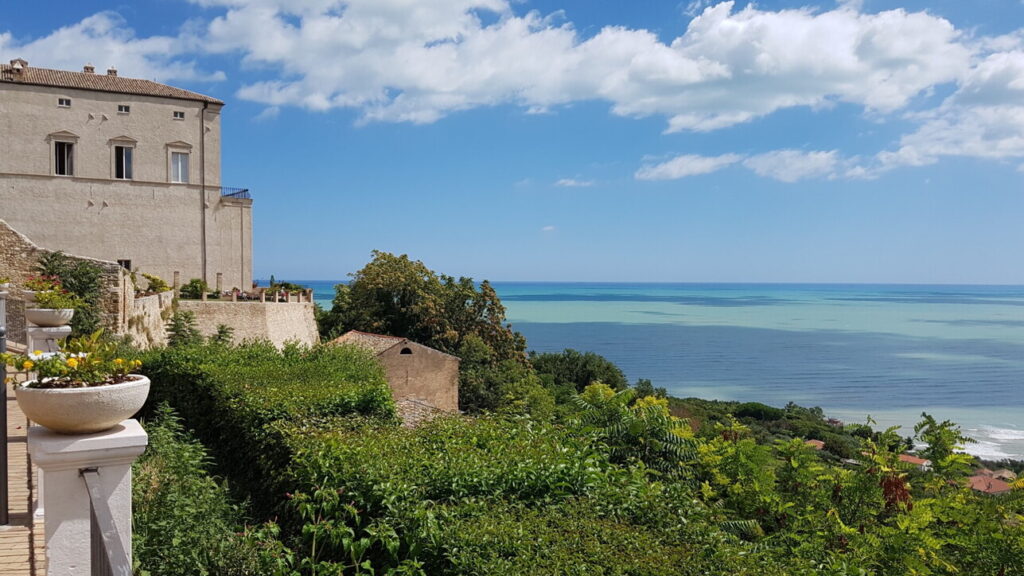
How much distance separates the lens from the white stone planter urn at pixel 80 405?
3.26 metres

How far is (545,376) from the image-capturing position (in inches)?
1918

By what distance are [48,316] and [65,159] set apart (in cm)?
2663

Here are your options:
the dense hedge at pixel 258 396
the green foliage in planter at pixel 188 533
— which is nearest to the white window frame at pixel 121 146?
the dense hedge at pixel 258 396

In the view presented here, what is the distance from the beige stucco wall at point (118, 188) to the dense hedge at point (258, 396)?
22.3 meters

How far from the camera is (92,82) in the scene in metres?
32.5

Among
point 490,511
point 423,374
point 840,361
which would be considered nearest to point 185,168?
point 423,374

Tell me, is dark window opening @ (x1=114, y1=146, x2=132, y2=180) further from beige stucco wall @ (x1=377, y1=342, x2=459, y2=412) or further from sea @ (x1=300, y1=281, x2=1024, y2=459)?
sea @ (x1=300, y1=281, x2=1024, y2=459)

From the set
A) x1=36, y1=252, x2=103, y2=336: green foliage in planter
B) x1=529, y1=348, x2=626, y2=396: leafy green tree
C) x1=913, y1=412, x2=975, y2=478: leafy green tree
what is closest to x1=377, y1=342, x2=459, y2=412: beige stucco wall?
x1=36, y1=252, x2=103, y2=336: green foliage in planter

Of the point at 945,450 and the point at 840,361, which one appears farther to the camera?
the point at 840,361

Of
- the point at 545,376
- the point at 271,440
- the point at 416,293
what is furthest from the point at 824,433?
the point at 271,440

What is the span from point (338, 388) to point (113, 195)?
94.6 feet

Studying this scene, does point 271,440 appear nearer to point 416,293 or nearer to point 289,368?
point 289,368

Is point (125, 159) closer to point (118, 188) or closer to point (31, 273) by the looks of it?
point (118, 188)

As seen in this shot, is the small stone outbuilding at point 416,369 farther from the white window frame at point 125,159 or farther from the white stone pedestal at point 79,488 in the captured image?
the white stone pedestal at point 79,488
